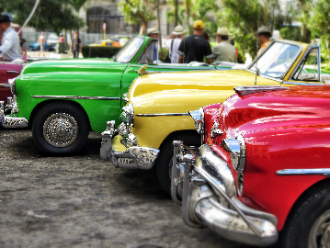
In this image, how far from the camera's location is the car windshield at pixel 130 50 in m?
7.88

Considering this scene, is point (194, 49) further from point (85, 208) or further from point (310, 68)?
point (85, 208)

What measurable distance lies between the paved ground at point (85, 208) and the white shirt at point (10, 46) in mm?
3132

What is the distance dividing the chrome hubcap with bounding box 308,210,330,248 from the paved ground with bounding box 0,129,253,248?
2.81ft

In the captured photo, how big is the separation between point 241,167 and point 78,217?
6.26ft

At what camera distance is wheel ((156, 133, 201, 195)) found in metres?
5.11

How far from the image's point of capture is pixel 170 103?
5113 mm

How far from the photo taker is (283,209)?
10.3ft

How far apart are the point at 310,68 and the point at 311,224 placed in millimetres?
3213

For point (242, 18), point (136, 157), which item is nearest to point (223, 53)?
point (136, 157)

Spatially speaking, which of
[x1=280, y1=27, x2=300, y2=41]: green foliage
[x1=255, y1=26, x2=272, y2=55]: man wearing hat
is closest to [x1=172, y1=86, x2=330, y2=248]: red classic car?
[x1=255, y1=26, x2=272, y2=55]: man wearing hat

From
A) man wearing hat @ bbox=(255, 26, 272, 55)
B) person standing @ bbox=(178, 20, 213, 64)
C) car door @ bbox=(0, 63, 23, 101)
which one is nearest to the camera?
man wearing hat @ bbox=(255, 26, 272, 55)

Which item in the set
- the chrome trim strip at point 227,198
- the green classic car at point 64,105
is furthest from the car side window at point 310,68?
the chrome trim strip at point 227,198

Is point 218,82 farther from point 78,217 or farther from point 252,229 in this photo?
point 252,229

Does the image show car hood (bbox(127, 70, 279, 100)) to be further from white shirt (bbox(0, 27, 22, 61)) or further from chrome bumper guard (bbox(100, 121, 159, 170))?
white shirt (bbox(0, 27, 22, 61))
